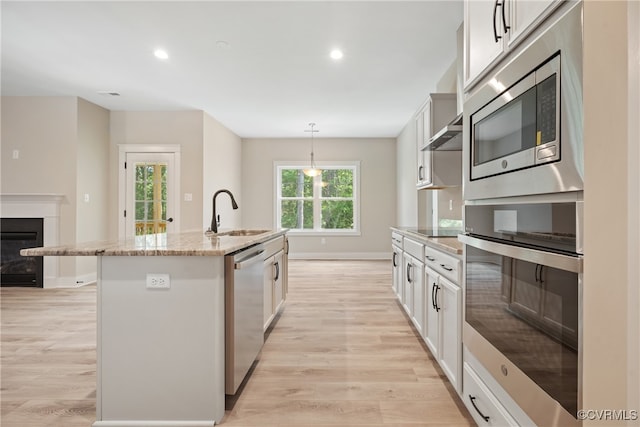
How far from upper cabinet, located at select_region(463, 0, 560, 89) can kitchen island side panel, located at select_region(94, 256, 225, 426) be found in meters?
1.52

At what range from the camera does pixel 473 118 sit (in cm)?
149

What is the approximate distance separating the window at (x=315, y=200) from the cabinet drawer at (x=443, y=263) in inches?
214

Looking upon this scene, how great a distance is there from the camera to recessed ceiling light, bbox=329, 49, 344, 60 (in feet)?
11.7

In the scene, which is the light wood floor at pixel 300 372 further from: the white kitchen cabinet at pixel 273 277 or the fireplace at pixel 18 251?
the fireplace at pixel 18 251

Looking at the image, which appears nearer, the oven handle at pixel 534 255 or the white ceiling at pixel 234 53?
the oven handle at pixel 534 255

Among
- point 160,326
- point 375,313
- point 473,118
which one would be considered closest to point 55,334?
point 160,326

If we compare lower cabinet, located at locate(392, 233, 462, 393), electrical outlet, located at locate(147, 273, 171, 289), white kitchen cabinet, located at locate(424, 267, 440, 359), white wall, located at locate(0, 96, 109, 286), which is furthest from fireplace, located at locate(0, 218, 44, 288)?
white kitchen cabinet, located at locate(424, 267, 440, 359)

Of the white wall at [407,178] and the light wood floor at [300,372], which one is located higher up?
the white wall at [407,178]

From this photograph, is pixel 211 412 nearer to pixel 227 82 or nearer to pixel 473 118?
pixel 473 118

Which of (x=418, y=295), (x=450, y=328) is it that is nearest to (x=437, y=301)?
(x=450, y=328)

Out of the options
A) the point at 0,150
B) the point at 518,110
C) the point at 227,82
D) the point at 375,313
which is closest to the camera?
the point at 518,110

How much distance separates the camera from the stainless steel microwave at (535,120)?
34.4 inches

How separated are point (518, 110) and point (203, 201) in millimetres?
5287

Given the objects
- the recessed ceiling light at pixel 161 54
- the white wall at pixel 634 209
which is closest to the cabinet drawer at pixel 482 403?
the white wall at pixel 634 209
